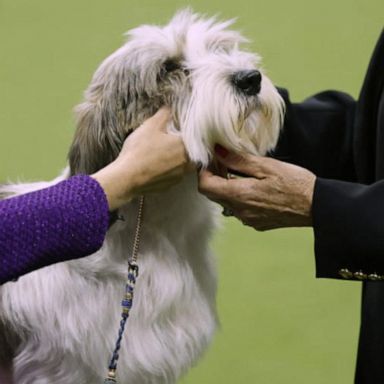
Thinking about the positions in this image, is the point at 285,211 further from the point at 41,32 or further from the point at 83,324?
the point at 41,32

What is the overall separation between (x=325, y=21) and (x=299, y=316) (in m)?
0.86

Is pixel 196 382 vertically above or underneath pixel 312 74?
underneath

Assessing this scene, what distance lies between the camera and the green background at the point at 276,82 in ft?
7.25

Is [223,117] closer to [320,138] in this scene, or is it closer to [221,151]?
[221,151]

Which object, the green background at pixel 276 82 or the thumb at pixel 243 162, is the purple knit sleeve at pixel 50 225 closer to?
the thumb at pixel 243 162

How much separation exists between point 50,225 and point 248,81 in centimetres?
40

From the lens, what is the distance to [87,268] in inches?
52.2

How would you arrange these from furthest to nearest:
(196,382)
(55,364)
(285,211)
Result: 1. (196,382)
2. (55,364)
3. (285,211)

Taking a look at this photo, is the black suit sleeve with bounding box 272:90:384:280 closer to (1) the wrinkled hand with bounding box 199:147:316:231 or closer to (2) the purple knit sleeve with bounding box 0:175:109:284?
(1) the wrinkled hand with bounding box 199:147:316:231

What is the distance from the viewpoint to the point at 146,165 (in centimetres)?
112

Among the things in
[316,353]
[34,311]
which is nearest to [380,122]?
[34,311]

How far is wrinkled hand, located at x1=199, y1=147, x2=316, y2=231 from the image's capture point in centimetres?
122

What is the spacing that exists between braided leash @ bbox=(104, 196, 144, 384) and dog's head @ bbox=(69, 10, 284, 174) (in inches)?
4.9

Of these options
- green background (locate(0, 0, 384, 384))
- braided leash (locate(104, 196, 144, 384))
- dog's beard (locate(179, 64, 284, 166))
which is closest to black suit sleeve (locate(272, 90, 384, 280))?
dog's beard (locate(179, 64, 284, 166))
